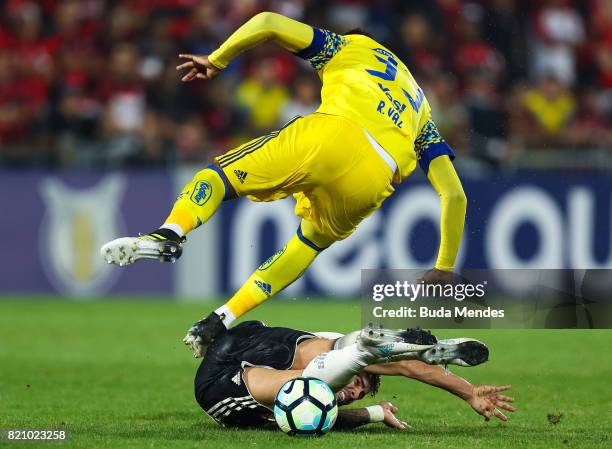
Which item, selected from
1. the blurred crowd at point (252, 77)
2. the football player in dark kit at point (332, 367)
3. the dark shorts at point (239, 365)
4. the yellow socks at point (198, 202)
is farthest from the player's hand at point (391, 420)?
the blurred crowd at point (252, 77)

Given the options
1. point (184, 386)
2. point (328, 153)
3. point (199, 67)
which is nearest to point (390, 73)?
point (328, 153)

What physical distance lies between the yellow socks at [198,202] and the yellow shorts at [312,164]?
3.4 inches

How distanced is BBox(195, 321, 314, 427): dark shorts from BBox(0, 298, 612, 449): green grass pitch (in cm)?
14

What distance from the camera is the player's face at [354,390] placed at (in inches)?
268

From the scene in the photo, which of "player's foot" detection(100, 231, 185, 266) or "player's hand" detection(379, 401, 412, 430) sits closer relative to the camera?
"player's foot" detection(100, 231, 185, 266)

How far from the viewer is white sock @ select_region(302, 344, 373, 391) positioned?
639 cm

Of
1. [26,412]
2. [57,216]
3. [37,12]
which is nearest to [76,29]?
[37,12]

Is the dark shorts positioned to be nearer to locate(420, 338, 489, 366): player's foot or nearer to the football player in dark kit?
the football player in dark kit

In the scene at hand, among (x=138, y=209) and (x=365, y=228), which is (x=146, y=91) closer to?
(x=138, y=209)

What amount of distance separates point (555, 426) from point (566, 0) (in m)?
9.89

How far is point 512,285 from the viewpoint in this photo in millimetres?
7762

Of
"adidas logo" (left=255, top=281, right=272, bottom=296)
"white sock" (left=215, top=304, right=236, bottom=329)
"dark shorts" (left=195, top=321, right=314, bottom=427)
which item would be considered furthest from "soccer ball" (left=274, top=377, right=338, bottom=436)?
"adidas logo" (left=255, top=281, right=272, bottom=296)

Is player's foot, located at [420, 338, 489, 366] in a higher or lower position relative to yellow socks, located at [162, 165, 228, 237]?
lower

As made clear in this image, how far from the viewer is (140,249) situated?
623 cm
